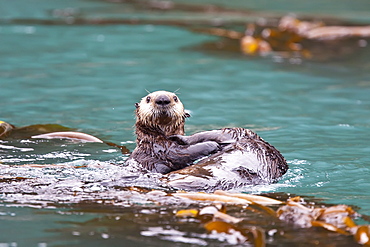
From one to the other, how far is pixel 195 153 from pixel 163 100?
0.49m

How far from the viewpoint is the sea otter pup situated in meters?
4.45

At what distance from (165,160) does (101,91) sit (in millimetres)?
3991

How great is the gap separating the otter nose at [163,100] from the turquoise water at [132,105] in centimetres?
64

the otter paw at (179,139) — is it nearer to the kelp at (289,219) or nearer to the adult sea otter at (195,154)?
the adult sea otter at (195,154)

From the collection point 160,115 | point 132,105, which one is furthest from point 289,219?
point 132,105

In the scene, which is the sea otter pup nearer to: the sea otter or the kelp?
the sea otter

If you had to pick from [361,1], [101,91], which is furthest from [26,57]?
[361,1]

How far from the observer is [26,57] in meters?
10.6

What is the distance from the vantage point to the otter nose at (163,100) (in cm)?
493

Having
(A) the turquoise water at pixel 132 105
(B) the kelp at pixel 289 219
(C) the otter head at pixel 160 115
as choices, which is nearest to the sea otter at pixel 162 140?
(C) the otter head at pixel 160 115

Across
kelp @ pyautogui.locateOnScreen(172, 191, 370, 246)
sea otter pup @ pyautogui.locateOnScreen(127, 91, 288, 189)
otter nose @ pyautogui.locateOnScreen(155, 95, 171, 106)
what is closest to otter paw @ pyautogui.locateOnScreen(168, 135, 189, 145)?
sea otter pup @ pyautogui.locateOnScreen(127, 91, 288, 189)

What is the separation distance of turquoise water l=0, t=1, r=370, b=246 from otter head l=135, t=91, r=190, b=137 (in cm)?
49

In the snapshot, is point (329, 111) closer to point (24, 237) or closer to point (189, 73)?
Answer: point (189, 73)

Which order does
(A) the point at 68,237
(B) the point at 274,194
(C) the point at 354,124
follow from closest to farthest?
(A) the point at 68,237 → (B) the point at 274,194 → (C) the point at 354,124
